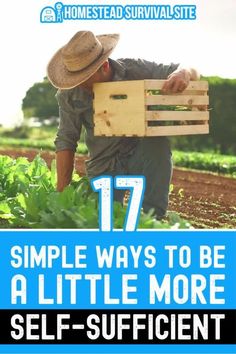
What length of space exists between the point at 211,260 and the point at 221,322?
0.85 ft

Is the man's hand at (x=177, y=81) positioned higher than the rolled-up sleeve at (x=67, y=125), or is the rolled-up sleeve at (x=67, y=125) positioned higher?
the man's hand at (x=177, y=81)

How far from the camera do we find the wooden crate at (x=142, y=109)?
3.79 meters

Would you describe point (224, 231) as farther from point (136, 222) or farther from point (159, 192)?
point (159, 192)

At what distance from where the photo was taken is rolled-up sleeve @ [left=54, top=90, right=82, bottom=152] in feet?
14.0

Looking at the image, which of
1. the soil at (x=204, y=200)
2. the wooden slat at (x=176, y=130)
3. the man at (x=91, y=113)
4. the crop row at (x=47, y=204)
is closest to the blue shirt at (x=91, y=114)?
the man at (x=91, y=113)

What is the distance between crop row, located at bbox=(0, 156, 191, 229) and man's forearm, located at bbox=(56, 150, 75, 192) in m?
0.05

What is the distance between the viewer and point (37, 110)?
17.8m

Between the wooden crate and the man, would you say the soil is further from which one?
the wooden crate

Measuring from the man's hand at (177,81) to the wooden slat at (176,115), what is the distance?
0.41 feet

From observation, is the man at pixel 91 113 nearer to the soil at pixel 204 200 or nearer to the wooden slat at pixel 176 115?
the wooden slat at pixel 176 115

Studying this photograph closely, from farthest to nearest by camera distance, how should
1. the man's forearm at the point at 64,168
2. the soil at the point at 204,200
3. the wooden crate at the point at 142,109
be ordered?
the soil at the point at 204,200, the man's forearm at the point at 64,168, the wooden crate at the point at 142,109

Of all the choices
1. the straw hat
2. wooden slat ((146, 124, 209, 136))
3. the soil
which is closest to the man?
the straw hat

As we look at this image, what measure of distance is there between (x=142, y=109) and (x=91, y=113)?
0.64 metres

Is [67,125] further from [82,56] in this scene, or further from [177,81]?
[177,81]
